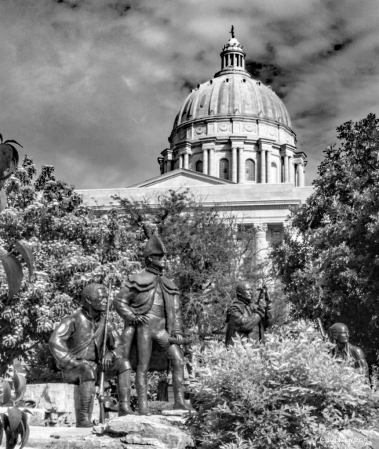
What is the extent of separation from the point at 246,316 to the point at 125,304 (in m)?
2.55

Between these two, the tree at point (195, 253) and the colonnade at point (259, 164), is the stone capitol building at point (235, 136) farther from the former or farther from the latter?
the tree at point (195, 253)

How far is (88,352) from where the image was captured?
850 centimetres

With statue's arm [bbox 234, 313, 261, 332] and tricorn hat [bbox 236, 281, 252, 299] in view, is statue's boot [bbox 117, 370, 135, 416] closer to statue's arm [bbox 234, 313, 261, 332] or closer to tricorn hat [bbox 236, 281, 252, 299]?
statue's arm [bbox 234, 313, 261, 332]

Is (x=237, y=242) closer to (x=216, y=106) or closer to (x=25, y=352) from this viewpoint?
(x=25, y=352)

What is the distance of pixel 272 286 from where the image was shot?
1561 inches

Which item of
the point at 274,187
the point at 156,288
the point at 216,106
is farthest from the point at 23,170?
the point at 216,106

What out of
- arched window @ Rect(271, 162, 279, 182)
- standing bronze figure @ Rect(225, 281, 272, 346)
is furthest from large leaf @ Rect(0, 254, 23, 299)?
arched window @ Rect(271, 162, 279, 182)

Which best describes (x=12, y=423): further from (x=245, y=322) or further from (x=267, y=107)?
(x=267, y=107)

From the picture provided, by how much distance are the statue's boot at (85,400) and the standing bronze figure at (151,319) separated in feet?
2.19

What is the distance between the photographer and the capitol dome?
88625 mm

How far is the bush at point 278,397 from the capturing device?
645cm

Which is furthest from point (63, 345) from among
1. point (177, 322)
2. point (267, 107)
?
point (267, 107)

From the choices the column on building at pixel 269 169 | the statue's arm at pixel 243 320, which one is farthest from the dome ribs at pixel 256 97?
the statue's arm at pixel 243 320

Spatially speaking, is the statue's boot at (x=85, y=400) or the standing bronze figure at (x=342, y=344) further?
the standing bronze figure at (x=342, y=344)
